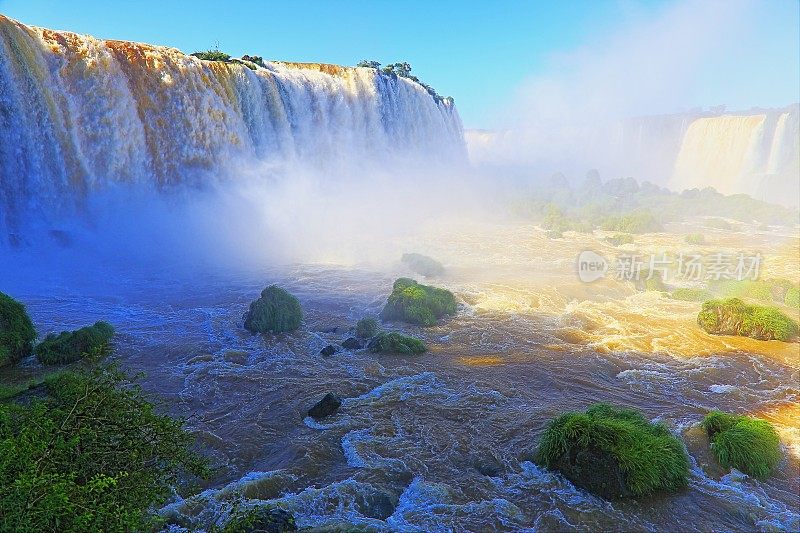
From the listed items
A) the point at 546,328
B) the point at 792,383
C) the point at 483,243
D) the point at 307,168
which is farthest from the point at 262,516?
the point at 307,168

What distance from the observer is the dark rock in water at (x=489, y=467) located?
21.5 feet

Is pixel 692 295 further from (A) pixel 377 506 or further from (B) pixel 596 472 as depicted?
(A) pixel 377 506

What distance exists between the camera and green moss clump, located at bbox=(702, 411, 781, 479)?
256 inches

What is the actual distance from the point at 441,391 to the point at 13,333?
9.10 meters

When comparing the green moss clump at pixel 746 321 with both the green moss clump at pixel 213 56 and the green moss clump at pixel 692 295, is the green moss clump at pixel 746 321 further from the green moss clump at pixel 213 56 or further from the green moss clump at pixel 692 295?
the green moss clump at pixel 213 56

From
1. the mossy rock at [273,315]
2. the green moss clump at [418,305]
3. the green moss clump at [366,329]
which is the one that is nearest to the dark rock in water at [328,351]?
the green moss clump at [366,329]

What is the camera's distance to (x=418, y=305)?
13.6m

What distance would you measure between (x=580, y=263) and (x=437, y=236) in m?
10.1

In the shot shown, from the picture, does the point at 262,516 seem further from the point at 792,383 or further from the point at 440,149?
the point at 440,149

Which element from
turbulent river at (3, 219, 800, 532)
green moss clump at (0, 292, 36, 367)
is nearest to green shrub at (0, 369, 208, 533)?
turbulent river at (3, 219, 800, 532)

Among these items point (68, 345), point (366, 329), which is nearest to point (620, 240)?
point (366, 329)

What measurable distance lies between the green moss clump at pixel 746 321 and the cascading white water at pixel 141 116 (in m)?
22.0

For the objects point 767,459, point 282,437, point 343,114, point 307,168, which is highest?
point 343,114

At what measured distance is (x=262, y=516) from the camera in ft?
16.7
